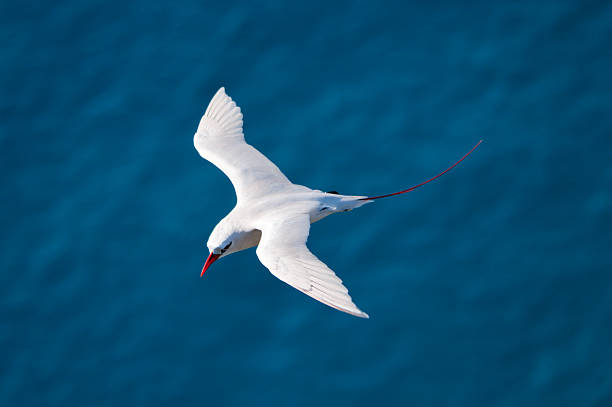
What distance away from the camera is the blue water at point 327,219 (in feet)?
29.7

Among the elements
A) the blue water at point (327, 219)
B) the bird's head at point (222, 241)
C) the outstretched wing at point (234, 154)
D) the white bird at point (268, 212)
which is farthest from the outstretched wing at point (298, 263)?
the blue water at point (327, 219)

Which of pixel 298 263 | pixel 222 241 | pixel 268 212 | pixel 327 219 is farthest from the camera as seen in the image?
pixel 327 219

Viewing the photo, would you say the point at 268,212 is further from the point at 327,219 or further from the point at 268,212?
the point at 327,219

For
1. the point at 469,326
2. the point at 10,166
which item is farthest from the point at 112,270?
the point at 469,326

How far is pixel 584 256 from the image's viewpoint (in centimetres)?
928

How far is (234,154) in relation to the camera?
24.8 ft

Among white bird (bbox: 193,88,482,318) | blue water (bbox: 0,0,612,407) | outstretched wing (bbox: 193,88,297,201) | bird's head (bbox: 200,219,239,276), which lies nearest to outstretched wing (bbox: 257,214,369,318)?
white bird (bbox: 193,88,482,318)

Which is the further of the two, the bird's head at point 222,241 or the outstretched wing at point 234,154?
the outstretched wing at point 234,154

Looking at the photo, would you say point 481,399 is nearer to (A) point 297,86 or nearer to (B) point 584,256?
(B) point 584,256

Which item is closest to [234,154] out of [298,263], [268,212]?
[268,212]

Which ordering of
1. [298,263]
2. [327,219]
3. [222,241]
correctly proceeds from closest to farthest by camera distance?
1. [298,263]
2. [222,241]
3. [327,219]

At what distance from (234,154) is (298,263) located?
208cm

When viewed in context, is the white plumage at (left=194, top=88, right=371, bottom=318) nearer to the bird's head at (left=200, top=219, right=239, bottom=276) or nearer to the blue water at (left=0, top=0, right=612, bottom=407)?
the bird's head at (left=200, top=219, right=239, bottom=276)

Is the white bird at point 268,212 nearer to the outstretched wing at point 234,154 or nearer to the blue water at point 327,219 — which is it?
the outstretched wing at point 234,154
